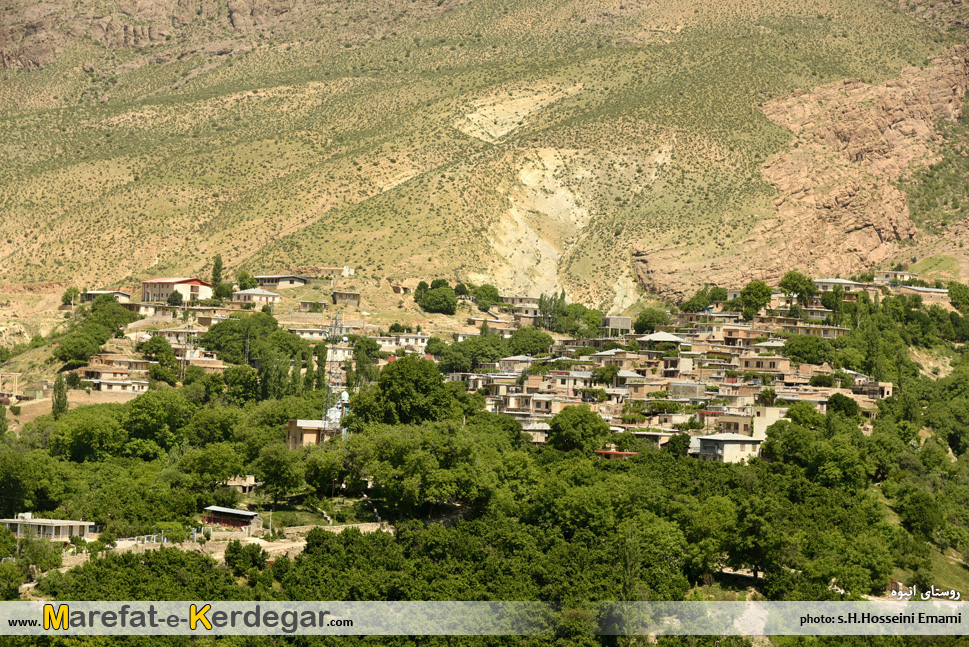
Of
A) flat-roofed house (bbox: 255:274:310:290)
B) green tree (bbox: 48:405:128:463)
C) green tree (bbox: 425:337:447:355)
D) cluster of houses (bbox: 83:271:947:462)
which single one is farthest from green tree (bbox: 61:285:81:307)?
green tree (bbox: 48:405:128:463)

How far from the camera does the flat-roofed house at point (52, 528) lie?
Answer: 65.6 m

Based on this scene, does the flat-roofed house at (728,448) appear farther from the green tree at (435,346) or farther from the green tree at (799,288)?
the green tree at (799,288)

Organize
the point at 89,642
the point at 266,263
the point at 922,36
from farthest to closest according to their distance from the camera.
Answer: the point at 922,36
the point at 266,263
the point at 89,642

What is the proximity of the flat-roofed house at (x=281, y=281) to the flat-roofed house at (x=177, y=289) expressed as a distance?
461 cm

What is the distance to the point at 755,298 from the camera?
114 metres

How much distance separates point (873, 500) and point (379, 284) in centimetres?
6038

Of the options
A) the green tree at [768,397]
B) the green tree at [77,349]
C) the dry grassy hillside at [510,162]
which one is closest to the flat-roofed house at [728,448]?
the green tree at [768,397]

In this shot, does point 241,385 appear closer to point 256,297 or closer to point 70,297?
point 256,297

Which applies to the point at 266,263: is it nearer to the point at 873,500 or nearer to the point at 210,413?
the point at 210,413

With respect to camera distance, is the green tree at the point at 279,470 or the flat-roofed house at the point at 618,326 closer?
the green tree at the point at 279,470

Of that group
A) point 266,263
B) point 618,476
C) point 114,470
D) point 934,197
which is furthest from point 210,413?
point 934,197

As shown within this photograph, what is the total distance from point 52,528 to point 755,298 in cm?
6205

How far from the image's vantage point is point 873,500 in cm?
7569

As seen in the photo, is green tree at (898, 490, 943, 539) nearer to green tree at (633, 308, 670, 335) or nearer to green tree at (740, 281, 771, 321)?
green tree at (740, 281, 771, 321)
